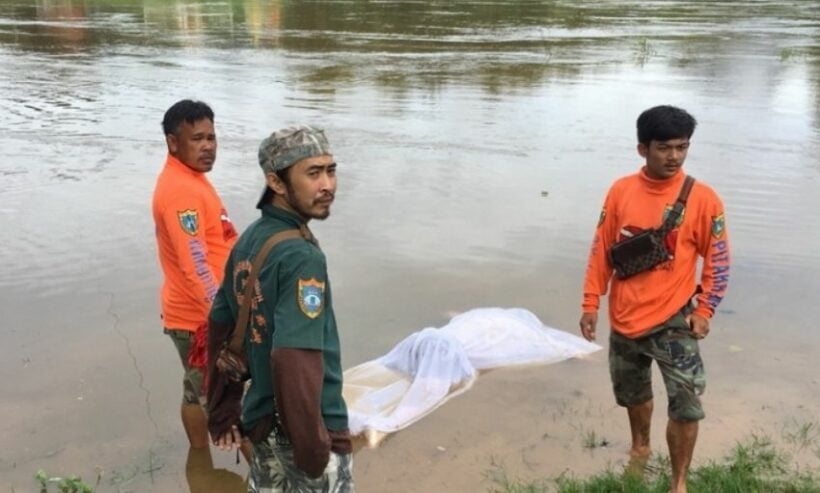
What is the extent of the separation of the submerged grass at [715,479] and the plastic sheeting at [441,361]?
2.43ft

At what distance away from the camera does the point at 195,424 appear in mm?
4062

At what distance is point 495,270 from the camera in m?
6.62

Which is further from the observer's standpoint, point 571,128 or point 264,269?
point 571,128

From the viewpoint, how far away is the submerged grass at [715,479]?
3.58 meters

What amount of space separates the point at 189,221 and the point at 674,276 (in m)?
2.11

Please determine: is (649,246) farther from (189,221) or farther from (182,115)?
(182,115)

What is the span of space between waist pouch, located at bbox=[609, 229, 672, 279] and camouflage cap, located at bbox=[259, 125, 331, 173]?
68.2 inches

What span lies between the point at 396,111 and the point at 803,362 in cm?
852

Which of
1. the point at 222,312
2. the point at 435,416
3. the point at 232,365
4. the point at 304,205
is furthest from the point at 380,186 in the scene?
the point at 304,205

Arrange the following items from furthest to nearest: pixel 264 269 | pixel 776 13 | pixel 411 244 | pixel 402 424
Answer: pixel 776 13, pixel 411 244, pixel 402 424, pixel 264 269

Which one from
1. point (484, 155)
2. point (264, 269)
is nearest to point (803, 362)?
point (264, 269)

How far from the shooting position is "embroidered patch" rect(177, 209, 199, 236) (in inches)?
133

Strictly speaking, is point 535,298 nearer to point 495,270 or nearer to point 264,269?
point 495,270

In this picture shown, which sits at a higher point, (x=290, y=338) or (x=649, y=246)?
(x=290, y=338)
